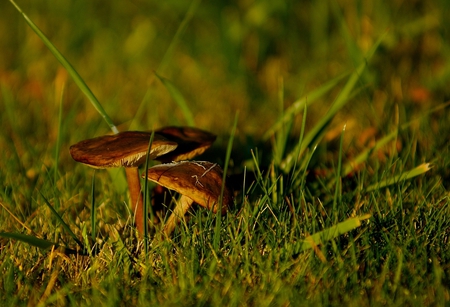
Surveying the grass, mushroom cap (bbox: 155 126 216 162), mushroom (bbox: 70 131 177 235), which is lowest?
the grass

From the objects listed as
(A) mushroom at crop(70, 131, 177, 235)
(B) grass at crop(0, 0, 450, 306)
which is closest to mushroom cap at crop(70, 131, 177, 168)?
(A) mushroom at crop(70, 131, 177, 235)

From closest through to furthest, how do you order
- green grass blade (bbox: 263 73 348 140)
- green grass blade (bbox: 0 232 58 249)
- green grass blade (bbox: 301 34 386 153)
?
1. green grass blade (bbox: 0 232 58 249)
2. green grass blade (bbox: 301 34 386 153)
3. green grass blade (bbox: 263 73 348 140)

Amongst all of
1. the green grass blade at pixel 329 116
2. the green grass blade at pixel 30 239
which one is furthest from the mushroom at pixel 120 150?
the green grass blade at pixel 329 116

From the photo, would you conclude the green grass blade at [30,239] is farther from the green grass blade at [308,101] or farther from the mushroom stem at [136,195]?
the green grass blade at [308,101]

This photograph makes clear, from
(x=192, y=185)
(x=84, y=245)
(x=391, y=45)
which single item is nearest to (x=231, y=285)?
(x=192, y=185)

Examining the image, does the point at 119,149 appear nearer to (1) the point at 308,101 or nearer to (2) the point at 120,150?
(2) the point at 120,150

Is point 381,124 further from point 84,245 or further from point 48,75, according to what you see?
point 48,75

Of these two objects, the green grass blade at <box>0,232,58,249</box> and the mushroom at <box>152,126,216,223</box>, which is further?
the mushroom at <box>152,126,216,223</box>

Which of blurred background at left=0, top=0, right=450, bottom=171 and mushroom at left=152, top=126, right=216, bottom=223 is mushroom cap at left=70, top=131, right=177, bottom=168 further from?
blurred background at left=0, top=0, right=450, bottom=171
